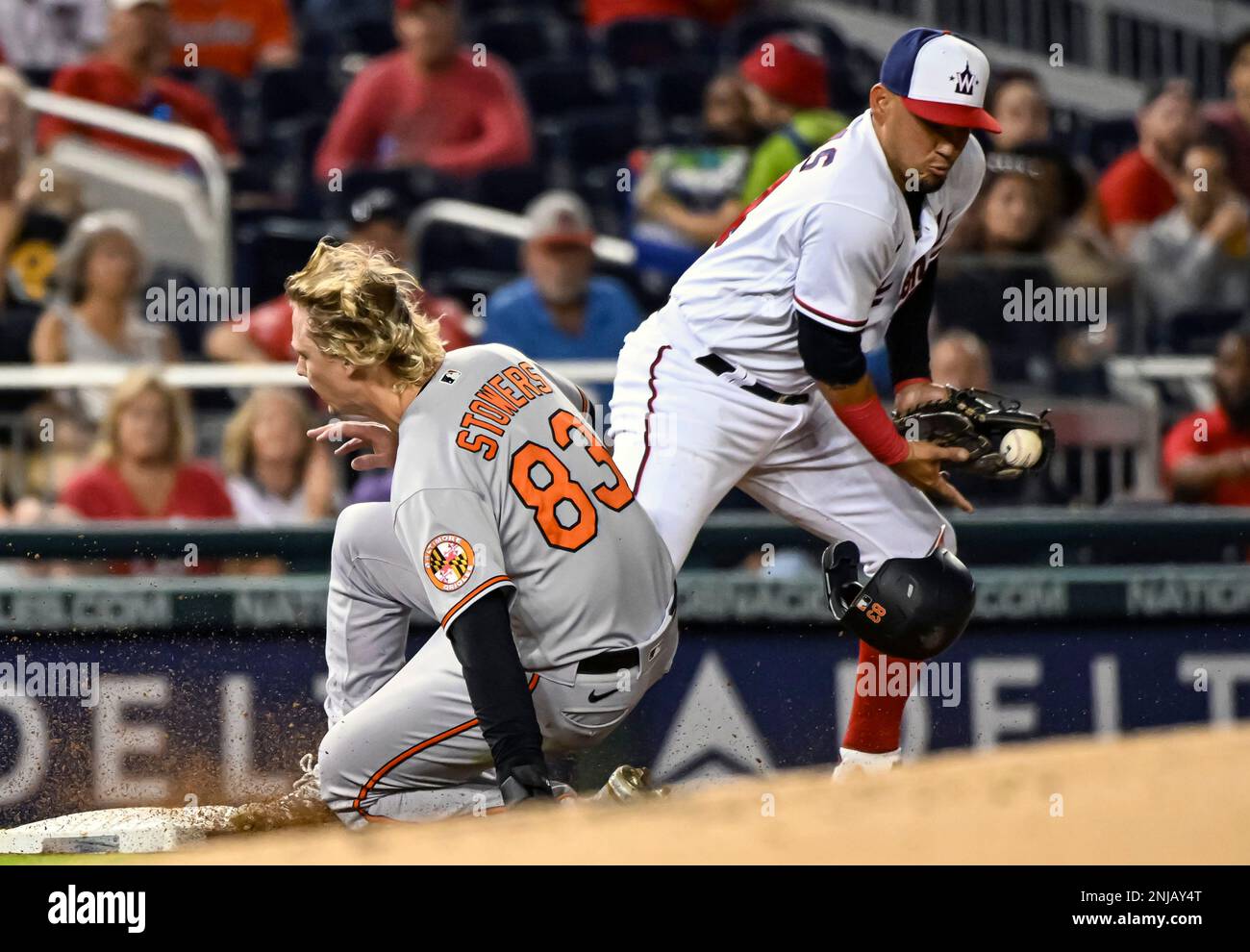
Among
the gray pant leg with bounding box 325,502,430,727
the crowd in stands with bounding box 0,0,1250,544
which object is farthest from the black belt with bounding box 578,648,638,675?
the crowd in stands with bounding box 0,0,1250,544

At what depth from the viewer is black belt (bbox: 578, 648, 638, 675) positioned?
148 inches

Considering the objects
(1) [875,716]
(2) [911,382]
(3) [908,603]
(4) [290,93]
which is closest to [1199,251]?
(2) [911,382]

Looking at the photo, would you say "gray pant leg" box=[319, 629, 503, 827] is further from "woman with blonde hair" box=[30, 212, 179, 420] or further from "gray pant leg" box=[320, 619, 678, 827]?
"woman with blonde hair" box=[30, 212, 179, 420]

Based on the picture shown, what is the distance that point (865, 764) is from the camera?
450 cm

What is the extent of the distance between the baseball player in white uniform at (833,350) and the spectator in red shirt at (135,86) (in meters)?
3.89

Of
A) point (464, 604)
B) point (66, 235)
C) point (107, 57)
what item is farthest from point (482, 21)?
point (464, 604)

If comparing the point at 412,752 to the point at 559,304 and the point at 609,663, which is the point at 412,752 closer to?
the point at 609,663

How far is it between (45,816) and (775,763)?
1.95 meters

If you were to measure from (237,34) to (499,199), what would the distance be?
6.36ft

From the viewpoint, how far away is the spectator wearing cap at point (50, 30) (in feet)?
26.8

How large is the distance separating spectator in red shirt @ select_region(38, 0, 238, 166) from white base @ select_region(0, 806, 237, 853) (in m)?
3.57

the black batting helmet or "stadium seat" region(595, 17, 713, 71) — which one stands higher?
"stadium seat" region(595, 17, 713, 71)

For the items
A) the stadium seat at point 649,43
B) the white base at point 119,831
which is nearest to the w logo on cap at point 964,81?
the white base at point 119,831
